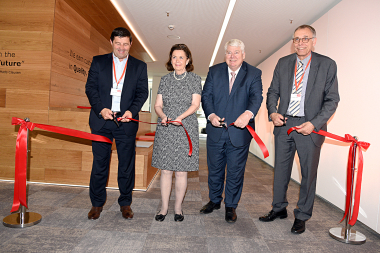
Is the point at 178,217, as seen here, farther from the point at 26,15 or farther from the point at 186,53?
the point at 26,15

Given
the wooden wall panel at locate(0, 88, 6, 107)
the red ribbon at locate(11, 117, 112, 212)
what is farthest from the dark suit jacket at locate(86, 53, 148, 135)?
the wooden wall panel at locate(0, 88, 6, 107)

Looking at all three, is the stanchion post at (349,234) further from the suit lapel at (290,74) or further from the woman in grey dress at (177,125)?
the woman in grey dress at (177,125)

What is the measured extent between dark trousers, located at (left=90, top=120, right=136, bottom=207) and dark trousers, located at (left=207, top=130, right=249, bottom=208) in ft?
2.76

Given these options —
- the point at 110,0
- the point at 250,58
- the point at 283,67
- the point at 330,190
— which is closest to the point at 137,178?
the point at 283,67

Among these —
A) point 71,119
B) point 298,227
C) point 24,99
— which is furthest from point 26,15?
point 298,227

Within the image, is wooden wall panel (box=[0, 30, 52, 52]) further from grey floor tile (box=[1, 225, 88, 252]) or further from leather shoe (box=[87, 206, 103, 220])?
grey floor tile (box=[1, 225, 88, 252])

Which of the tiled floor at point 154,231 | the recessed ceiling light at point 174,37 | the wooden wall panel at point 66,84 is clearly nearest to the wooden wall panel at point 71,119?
the wooden wall panel at point 66,84

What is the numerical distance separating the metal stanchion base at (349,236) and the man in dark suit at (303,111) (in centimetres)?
27

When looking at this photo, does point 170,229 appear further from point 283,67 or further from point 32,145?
point 32,145

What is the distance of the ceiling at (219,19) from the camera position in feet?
14.4

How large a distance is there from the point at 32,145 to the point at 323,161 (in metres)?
4.38

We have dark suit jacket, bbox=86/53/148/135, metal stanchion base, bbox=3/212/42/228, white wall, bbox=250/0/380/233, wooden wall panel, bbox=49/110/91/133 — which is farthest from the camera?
wooden wall panel, bbox=49/110/91/133

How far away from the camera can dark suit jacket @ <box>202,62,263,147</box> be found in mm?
2455

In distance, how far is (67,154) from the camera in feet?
11.9
